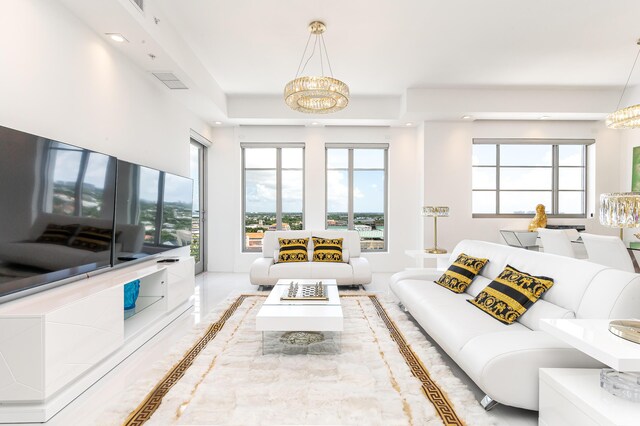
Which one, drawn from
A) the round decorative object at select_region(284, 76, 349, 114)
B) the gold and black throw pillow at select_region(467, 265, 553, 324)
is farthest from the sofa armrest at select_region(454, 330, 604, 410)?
the round decorative object at select_region(284, 76, 349, 114)

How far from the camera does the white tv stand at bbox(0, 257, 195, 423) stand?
1.74 m

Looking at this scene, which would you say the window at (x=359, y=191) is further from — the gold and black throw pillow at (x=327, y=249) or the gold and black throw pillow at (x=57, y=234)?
the gold and black throw pillow at (x=57, y=234)

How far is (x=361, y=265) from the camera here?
15.8 ft

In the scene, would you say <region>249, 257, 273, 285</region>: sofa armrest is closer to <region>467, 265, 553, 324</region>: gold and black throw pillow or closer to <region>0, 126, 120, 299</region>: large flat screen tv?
<region>0, 126, 120, 299</region>: large flat screen tv

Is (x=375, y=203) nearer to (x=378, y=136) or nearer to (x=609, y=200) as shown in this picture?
(x=378, y=136)

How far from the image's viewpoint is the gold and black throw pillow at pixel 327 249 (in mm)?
4984

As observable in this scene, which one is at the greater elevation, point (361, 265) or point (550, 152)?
point (550, 152)

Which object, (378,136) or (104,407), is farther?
(378,136)

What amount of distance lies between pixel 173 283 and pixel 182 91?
2.46 meters

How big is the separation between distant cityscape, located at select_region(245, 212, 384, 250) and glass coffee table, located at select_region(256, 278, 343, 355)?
321cm

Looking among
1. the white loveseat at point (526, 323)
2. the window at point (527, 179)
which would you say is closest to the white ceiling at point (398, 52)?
the window at point (527, 179)

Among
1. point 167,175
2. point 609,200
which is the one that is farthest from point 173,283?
point 609,200

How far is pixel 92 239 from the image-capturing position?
2.58 meters

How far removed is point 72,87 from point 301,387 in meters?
2.86
